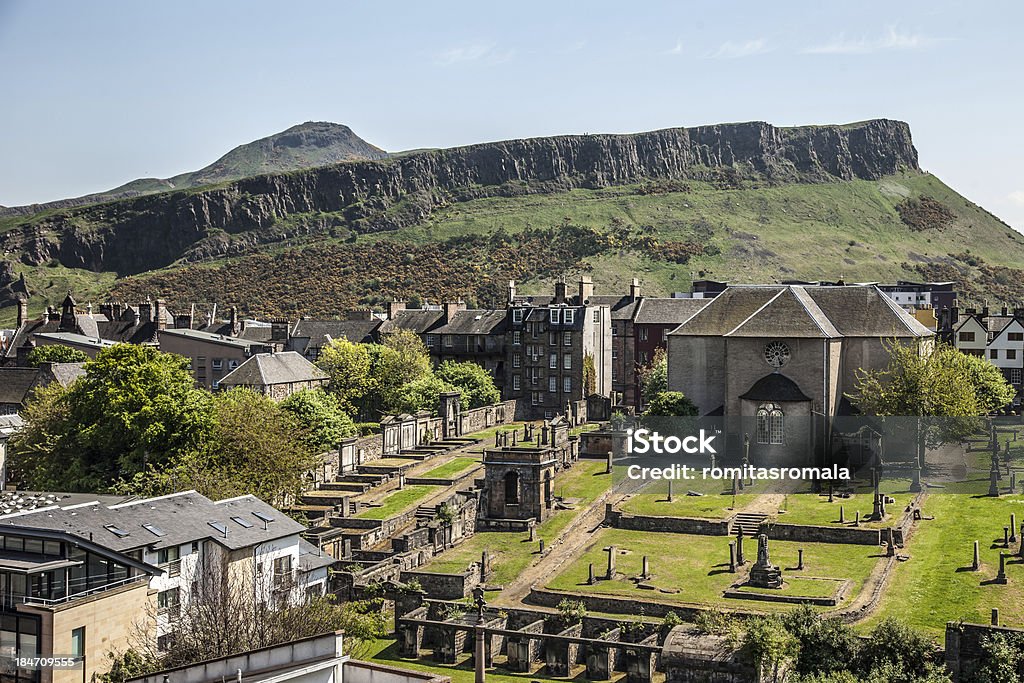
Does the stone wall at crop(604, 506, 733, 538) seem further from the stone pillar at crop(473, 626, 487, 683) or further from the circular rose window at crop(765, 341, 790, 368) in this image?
the circular rose window at crop(765, 341, 790, 368)

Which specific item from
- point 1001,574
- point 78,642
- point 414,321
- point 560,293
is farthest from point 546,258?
point 78,642

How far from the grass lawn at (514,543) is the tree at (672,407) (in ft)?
22.1

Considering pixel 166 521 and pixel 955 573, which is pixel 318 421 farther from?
pixel 955 573

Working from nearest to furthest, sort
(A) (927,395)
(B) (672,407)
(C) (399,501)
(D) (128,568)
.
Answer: (D) (128,568) < (A) (927,395) < (C) (399,501) < (B) (672,407)

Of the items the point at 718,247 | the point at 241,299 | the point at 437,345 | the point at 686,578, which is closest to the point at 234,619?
the point at 686,578

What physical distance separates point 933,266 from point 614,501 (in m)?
140

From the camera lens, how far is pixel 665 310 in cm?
9831

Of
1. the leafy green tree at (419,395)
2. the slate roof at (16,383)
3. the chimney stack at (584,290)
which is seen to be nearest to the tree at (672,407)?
the leafy green tree at (419,395)

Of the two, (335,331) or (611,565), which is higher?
(335,331)

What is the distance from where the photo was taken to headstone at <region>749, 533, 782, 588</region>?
42.3 meters

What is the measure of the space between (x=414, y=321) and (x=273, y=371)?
836 inches

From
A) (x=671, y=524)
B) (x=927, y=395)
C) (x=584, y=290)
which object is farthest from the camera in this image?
(x=584, y=290)

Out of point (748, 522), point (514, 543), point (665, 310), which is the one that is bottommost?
point (514, 543)

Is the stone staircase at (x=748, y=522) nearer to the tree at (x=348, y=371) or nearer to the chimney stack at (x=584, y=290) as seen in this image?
the tree at (x=348, y=371)
